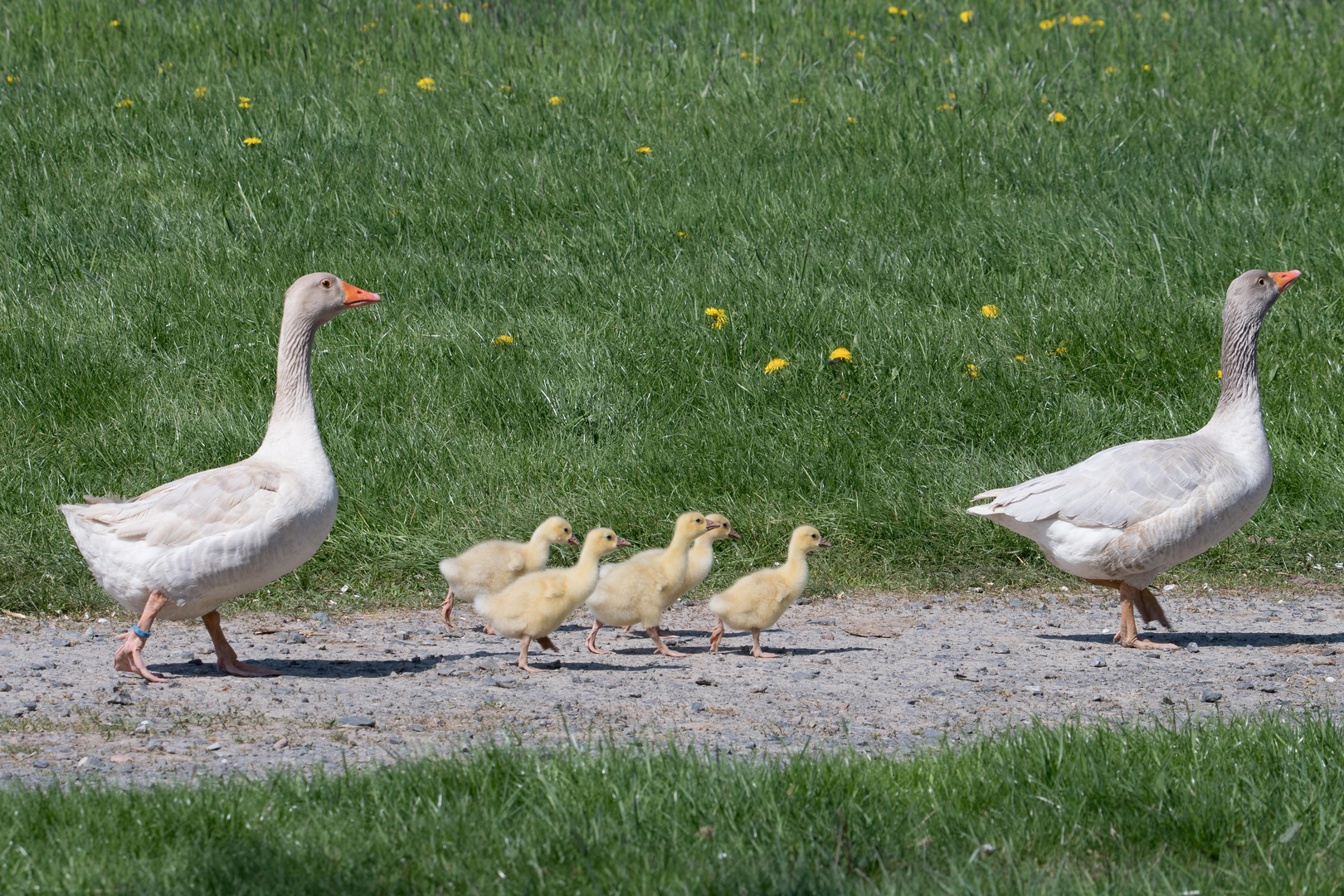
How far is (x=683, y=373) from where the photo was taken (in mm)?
9188

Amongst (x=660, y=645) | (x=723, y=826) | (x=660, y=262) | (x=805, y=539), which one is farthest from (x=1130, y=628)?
(x=660, y=262)

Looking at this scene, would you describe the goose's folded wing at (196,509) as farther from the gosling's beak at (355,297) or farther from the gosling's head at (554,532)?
the gosling's head at (554,532)

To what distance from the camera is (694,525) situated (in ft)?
22.5

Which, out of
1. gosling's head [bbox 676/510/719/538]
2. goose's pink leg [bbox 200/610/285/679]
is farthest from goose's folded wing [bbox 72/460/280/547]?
gosling's head [bbox 676/510/719/538]

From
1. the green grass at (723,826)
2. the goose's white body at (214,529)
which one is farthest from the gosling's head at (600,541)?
the green grass at (723,826)

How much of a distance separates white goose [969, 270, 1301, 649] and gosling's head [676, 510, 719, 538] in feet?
4.34

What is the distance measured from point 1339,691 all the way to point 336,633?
4705 millimetres

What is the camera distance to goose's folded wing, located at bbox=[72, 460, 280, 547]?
5.79m

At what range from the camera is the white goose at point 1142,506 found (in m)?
6.59

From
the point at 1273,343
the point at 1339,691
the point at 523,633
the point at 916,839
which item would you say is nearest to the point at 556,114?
the point at 1273,343

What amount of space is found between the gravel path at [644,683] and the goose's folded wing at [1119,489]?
65 cm

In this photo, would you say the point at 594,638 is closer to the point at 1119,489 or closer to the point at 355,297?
the point at 355,297

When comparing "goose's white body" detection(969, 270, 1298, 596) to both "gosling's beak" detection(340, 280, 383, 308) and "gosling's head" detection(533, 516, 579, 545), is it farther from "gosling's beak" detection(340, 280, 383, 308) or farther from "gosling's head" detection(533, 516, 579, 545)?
"gosling's beak" detection(340, 280, 383, 308)

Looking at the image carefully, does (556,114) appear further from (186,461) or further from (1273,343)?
(1273,343)
